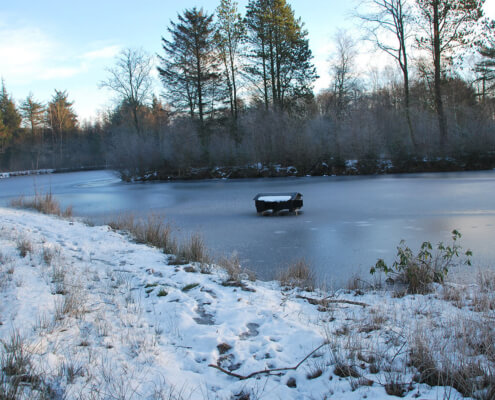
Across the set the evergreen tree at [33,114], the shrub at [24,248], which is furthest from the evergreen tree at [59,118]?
the shrub at [24,248]

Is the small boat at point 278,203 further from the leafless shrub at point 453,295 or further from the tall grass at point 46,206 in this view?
the leafless shrub at point 453,295

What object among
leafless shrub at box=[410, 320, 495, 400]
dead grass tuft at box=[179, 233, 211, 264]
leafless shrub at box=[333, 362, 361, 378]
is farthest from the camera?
dead grass tuft at box=[179, 233, 211, 264]

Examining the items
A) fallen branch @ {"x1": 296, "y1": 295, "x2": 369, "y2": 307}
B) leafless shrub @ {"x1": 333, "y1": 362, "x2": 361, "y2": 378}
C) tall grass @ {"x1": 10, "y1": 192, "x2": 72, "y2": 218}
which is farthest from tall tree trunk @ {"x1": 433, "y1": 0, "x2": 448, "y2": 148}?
leafless shrub @ {"x1": 333, "y1": 362, "x2": 361, "y2": 378}

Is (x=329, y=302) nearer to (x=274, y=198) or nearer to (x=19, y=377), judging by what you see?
(x=19, y=377)

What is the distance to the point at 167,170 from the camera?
102ft

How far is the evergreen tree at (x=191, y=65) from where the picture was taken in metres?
30.8

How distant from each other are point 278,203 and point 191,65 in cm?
2389

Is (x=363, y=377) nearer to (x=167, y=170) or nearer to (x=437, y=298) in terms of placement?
(x=437, y=298)

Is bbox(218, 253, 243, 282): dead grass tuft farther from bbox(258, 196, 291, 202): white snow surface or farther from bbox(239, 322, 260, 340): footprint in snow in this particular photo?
bbox(258, 196, 291, 202): white snow surface

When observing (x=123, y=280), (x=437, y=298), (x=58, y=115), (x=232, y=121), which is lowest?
(x=437, y=298)

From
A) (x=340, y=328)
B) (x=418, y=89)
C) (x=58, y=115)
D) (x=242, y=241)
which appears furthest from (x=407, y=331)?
(x=58, y=115)

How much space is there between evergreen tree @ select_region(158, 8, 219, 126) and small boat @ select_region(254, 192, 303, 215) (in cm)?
2236

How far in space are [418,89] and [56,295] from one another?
3812cm

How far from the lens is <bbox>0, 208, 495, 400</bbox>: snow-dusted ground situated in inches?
87.2
